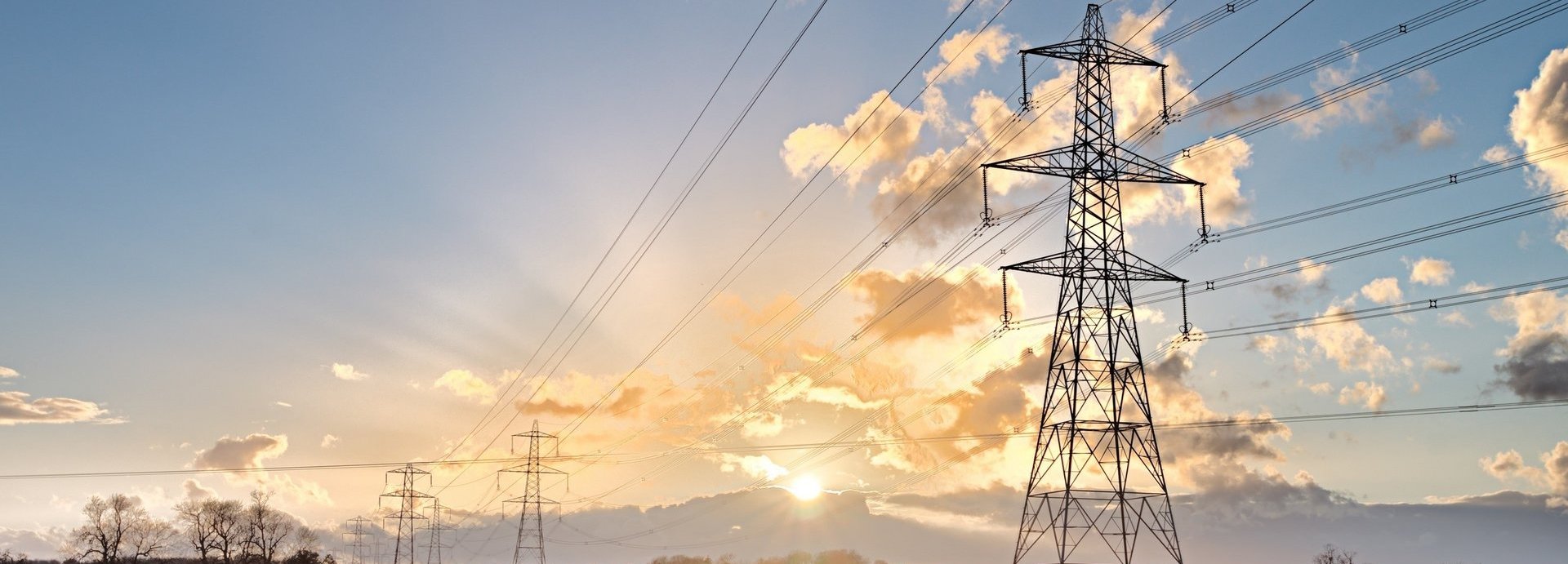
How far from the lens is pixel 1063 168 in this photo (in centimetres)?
5250

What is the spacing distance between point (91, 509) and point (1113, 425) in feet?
564

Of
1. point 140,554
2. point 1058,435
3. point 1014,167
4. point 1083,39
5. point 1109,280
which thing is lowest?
point 140,554

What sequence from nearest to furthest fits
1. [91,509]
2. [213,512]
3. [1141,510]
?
[1141,510] < [91,509] < [213,512]

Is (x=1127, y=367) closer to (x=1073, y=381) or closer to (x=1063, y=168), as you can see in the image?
(x=1073, y=381)

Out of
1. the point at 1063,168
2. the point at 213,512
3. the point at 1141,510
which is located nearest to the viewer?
the point at 1141,510

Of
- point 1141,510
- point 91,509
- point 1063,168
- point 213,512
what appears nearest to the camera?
point 1141,510

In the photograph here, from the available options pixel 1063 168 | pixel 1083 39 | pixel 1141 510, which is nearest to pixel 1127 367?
pixel 1141 510

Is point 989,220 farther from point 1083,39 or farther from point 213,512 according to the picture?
point 213,512

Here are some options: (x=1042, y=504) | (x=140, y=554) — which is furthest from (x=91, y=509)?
(x=1042, y=504)

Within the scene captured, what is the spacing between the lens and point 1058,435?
50.0 metres

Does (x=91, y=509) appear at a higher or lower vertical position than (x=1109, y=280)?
lower

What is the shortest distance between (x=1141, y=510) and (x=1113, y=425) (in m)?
3.78

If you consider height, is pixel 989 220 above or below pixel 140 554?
above

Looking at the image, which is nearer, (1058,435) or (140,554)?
(1058,435)
